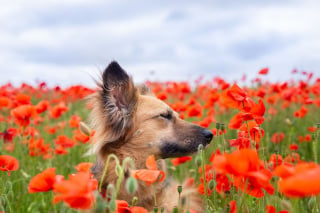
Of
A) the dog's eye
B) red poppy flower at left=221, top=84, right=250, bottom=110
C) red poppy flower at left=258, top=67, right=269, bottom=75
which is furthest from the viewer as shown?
red poppy flower at left=258, top=67, right=269, bottom=75

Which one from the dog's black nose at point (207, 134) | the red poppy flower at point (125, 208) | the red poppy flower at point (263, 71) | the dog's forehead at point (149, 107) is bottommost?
the red poppy flower at point (125, 208)

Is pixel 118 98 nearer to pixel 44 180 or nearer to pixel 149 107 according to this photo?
pixel 149 107

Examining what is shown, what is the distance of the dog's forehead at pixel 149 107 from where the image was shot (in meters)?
3.67

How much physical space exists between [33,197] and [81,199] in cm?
292

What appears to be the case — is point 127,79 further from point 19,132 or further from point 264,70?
point 264,70

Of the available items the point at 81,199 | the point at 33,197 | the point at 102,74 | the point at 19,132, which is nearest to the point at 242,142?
the point at 81,199

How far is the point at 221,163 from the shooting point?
121cm

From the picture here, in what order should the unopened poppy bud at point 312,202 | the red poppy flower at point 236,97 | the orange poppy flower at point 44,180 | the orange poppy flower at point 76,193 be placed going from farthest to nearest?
the red poppy flower at point 236,97 → the unopened poppy bud at point 312,202 → the orange poppy flower at point 44,180 → the orange poppy flower at point 76,193

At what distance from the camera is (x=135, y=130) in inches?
141

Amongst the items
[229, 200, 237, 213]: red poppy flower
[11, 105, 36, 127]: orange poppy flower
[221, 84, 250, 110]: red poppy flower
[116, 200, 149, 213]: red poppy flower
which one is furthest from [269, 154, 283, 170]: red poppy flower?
[11, 105, 36, 127]: orange poppy flower

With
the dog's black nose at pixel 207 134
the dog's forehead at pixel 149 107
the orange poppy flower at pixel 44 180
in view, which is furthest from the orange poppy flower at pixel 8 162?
the dog's black nose at pixel 207 134

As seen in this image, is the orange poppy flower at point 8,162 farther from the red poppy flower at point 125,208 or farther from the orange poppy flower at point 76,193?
the orange poppy flower at point 76,193

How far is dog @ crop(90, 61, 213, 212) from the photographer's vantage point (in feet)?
11.4

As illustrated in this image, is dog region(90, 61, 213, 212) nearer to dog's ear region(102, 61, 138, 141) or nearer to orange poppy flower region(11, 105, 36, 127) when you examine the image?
dog's ear region(102, 61, 138, 141)
